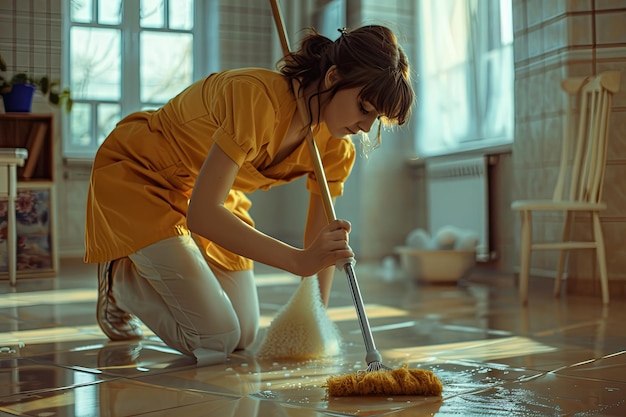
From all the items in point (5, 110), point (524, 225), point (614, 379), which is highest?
point (5, 110)

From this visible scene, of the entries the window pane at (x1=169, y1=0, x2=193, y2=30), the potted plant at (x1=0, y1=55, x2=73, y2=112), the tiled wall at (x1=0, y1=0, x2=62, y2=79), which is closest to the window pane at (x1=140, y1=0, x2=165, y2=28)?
the window pane at (x1=169, y1=0, x2=193, y2=30)

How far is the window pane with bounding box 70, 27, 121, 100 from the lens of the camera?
4421mm

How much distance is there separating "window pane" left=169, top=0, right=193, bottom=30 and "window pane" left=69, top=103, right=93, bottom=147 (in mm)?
769

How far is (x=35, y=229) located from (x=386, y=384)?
257 centimetres

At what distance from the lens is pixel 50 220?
11.1 ft

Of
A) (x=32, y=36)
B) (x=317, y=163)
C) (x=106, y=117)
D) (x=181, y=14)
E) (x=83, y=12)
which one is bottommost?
(x=317, y=163)

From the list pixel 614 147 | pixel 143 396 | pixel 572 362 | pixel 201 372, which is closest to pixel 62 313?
pixel 201 372

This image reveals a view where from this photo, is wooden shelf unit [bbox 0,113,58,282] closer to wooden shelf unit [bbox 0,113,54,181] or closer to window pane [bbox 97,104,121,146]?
wooden shelf unit [bbox 0,113,54,181]

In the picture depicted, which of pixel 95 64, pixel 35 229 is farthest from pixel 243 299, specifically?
pixel 95 64

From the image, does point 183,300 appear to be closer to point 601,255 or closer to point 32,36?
point 601,255

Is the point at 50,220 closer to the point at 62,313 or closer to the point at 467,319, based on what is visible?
the point at 62,313

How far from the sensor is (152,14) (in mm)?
4621

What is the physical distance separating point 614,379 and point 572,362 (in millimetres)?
158

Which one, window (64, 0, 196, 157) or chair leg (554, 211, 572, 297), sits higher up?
window (64, 0, 196, 157)
